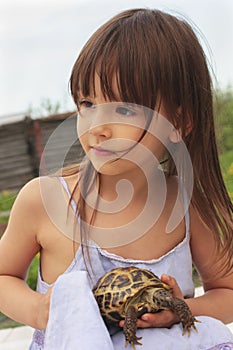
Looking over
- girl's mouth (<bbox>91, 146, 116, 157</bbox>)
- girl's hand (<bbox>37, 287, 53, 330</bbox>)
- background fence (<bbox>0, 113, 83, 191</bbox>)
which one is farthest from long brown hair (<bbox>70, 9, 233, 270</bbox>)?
background fence (<bbox>0, 113, 83, 191</bbox>)

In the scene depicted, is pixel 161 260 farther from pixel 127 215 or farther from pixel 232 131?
pixel 232 131

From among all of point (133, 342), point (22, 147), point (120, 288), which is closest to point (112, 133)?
point (120, 288)

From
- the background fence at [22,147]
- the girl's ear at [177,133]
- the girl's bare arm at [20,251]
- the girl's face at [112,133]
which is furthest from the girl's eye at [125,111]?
the background fence at [22,147]

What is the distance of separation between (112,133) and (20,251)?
0.43 metres

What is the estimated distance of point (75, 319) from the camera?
161 cm

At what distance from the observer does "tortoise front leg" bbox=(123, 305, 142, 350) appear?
1545mm

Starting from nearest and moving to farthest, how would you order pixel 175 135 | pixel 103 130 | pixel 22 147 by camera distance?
pixel 103 130
pixel 175 135
pixel 22 147

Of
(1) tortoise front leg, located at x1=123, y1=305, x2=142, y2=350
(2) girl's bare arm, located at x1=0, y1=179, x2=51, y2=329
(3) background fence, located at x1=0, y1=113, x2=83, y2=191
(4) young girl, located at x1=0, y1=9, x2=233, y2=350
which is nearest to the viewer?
(1) tortoise front leg, located at x1=123, y1=305, x2=142, y2=350

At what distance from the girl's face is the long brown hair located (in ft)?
0.08

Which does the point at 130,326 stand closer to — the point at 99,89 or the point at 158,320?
the point at 158,320

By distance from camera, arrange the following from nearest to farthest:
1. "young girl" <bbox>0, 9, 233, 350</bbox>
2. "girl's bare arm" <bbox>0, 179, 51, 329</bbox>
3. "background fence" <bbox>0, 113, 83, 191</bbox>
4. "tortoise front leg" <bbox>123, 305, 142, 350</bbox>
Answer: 1. "tortoise front leg" <bbox>123, 305, 142, 350</bbox>
2. "young girl" <bbox>0, 9, 233, 350</bbox>
3. "girl's bare arm" <bbox>0, 179, 51, 329</bbox>
4. "background fence" <bbox>0, 113, 83, 191</bbox>

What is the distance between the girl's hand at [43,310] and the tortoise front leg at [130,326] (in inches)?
9.6

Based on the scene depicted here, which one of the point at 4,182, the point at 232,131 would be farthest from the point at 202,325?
the point at 4,182

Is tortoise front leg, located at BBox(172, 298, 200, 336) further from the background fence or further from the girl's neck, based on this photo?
the background fence
